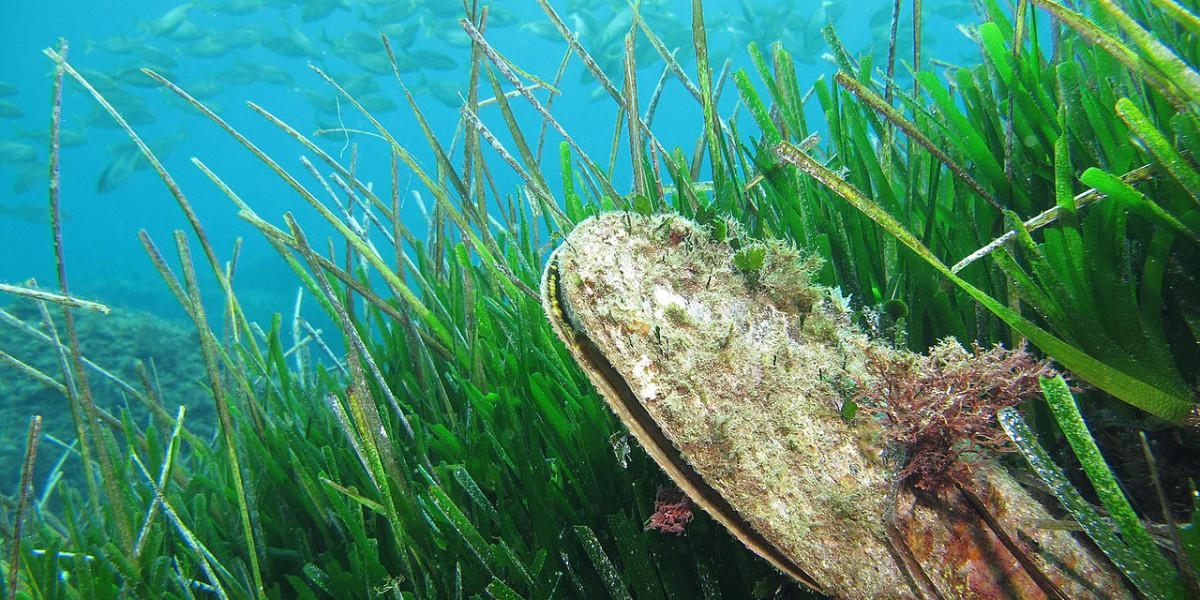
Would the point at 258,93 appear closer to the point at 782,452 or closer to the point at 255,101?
the point at 255,101

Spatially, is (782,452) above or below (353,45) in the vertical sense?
below

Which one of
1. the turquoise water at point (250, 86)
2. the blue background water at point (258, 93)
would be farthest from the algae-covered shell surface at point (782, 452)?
the turquoise water at point (250, 86)

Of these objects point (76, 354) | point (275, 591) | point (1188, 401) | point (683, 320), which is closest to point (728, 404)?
point (683, 320)

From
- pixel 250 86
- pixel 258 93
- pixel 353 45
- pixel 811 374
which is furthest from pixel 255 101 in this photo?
pixel 811 374

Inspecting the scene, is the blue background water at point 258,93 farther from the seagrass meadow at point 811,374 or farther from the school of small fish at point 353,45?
the seagrass meadow at point 811,374

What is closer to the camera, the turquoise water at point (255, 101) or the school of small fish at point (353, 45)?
the turquoise water at point (255, 101)

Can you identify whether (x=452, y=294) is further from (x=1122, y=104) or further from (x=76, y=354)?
(x=1122, y=104)

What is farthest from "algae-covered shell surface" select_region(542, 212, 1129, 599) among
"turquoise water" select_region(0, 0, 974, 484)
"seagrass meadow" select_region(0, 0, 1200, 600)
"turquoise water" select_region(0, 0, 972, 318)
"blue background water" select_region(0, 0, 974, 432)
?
"turquoise water" select_region(0, 0, 972, 318)
